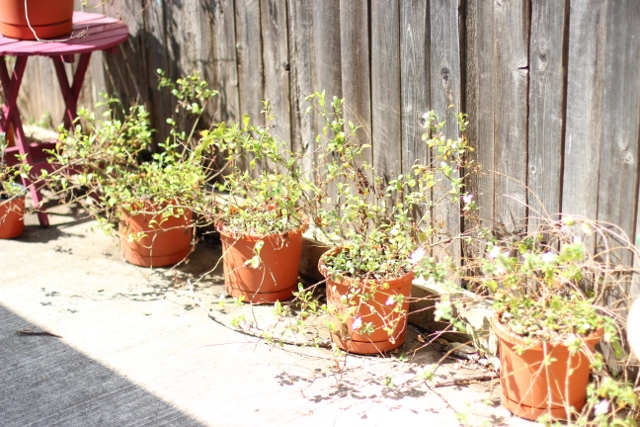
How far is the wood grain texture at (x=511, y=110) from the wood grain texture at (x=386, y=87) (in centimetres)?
57

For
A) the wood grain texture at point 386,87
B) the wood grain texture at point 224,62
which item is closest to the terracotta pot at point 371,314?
the wood grain texture at point 386,87

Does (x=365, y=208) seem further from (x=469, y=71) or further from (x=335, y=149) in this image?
(x=469, y=71)

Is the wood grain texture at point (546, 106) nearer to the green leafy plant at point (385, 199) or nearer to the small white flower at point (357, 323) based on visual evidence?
the green leafy plant at point (385, 199)

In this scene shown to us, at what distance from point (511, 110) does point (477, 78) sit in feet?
0.73

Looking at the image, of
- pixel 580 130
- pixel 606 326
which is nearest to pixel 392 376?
pixel 606 326

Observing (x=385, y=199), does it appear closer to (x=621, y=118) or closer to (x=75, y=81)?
(x=621, y=118)

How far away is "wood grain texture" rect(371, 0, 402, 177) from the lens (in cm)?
386

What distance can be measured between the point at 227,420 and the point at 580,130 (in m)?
1.72

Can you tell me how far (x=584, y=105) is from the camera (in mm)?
3152

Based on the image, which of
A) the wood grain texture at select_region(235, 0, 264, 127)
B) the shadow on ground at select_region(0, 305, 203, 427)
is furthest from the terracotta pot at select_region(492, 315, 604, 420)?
the wood grain texture at select_region(235, 0, 264, 127)

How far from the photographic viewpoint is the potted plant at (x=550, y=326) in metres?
3.02

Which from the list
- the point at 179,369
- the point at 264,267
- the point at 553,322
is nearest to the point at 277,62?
the point at 264,267

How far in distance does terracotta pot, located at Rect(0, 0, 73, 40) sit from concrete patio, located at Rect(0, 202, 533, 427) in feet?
4.73

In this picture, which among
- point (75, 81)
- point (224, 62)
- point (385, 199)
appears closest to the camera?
point (385, 199)
